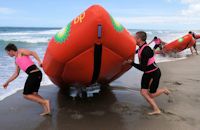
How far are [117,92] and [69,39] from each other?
7.24ft

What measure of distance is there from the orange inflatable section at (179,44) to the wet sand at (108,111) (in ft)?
23.9

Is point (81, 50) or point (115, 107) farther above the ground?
point (81, 50)

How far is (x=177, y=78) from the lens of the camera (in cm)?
799

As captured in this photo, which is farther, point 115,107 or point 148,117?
point 115,107

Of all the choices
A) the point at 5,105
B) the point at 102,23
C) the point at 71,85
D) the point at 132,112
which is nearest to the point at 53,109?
the point at 71,85

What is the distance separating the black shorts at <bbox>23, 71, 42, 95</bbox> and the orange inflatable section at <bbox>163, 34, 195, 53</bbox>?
9.94 meters

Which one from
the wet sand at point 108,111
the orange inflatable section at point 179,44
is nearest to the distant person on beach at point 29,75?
the wet sand at point 108,111

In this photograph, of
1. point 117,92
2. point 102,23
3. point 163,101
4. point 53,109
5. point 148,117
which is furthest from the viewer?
point 117,92

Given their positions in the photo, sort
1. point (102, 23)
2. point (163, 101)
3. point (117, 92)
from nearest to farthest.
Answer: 1. point (102, 23)
2. point (163, 101)
3. point (117, 92)

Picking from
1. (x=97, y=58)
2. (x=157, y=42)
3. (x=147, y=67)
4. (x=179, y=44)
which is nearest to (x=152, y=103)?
(x=147, y=67)

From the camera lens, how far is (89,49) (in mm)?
4645

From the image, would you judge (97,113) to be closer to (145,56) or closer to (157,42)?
(145,56)

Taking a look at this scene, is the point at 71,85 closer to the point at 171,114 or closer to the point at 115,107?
the point at 115,107

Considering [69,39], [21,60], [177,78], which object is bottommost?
[177,78]
